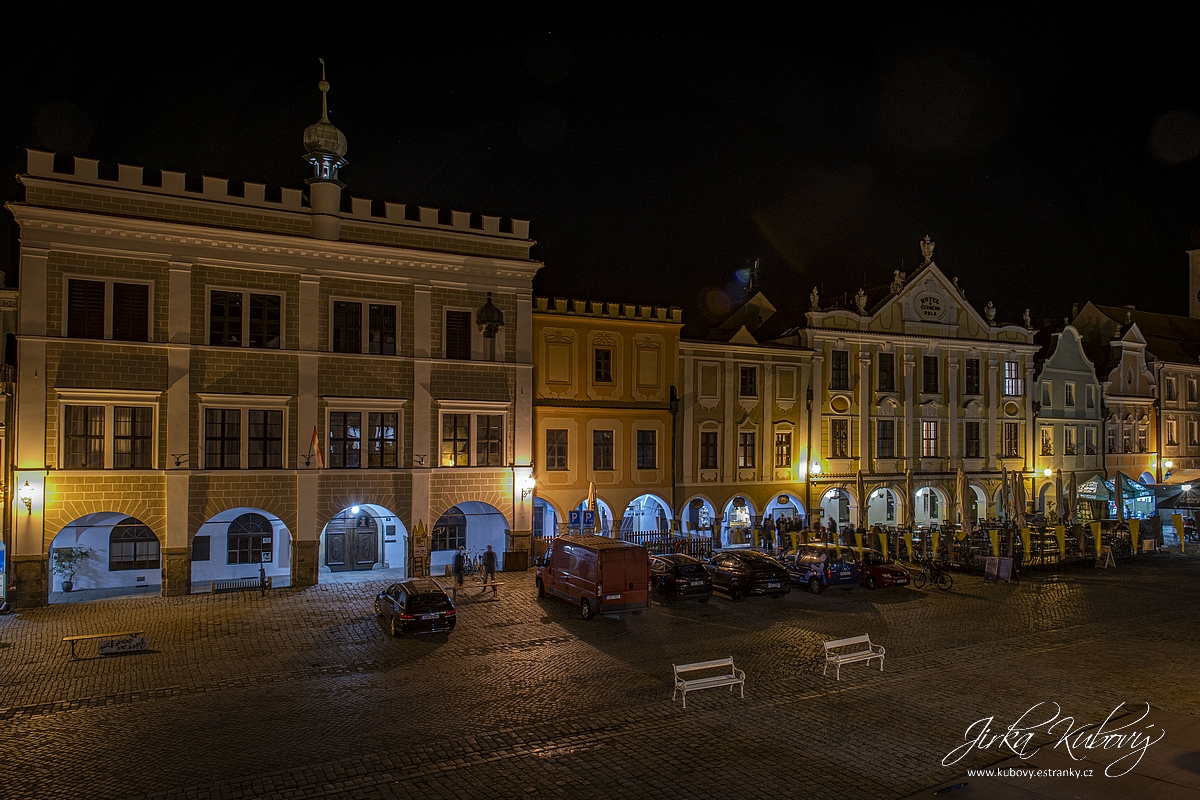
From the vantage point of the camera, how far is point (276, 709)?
1488cm

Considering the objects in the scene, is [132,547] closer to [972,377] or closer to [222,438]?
[222,438]

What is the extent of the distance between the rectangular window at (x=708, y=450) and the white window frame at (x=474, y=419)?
9.87 metres

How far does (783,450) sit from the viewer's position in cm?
3850

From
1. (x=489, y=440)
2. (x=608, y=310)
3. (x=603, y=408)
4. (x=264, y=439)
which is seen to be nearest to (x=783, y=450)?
(x=603, y=408)

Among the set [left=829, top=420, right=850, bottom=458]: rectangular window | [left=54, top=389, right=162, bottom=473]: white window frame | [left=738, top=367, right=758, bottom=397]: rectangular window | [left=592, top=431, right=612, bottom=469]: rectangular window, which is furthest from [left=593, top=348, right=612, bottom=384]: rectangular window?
[left=54, top=389, right=162, bottom=473]: white window frame

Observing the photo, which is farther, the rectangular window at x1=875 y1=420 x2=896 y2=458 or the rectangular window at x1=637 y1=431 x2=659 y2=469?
the rectangular window at x1=875 y1=420 x2=896 y2=458

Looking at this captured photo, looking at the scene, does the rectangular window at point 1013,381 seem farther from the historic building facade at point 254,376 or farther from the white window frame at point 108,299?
the white window frame at point 108,299

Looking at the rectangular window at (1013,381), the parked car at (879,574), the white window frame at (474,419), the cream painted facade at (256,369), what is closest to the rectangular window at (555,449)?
the cream painted facade at (256,369)

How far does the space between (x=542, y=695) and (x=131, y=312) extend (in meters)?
19.0

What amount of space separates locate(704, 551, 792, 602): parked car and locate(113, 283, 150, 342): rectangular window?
64.6 ft

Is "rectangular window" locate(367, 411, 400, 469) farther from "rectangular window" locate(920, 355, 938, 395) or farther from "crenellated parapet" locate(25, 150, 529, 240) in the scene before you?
"rectangular window" locate(920, 355, 938, 395)

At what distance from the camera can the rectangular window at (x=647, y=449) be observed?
3462cm

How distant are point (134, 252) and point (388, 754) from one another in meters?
20.0

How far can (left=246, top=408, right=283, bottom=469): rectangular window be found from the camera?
2703 centimetres
